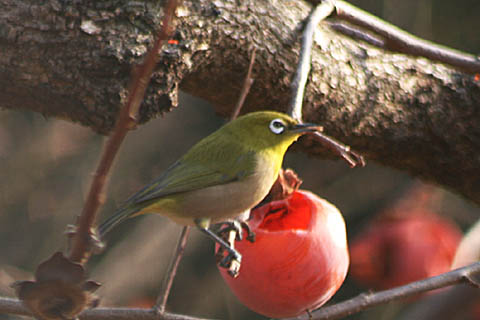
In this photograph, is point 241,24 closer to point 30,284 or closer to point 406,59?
point 406,59

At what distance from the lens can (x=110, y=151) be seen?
2.56ft

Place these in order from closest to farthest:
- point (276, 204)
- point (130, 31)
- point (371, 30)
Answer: point (130, 31), point (276, 204), point (371, 30)

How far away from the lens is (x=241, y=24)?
6.63ft

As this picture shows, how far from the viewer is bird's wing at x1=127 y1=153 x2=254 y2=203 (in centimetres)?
181

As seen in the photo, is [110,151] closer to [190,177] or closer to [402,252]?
[190,177]

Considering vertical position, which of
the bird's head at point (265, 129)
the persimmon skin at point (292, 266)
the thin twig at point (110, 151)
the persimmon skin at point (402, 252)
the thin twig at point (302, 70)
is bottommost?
the persimmon skin at point (402, 252)

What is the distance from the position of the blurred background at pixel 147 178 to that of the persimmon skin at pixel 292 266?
6.75ft

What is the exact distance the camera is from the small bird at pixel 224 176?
182 cm

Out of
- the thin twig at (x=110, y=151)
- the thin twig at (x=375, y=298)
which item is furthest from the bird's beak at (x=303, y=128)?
the thin twig at (x=110, y=151)

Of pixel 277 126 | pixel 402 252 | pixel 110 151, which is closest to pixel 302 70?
pixel 277 126

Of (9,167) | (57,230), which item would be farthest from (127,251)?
(9,167)

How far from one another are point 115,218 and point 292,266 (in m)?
0.45

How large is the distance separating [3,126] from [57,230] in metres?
0.68

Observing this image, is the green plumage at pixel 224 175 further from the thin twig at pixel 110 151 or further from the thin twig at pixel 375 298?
the thin twig at pixel 110 151
